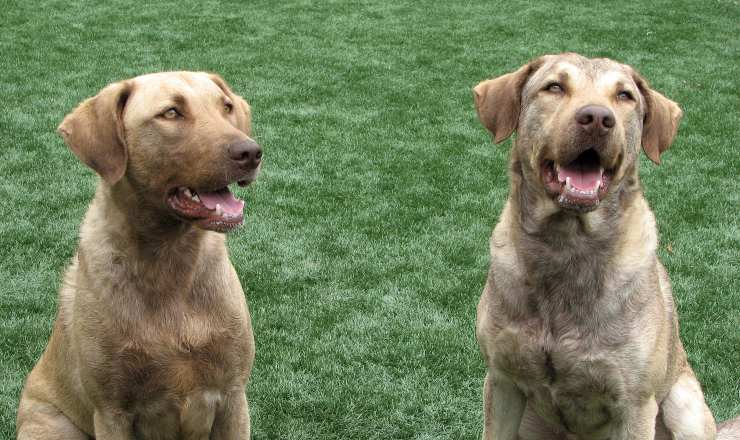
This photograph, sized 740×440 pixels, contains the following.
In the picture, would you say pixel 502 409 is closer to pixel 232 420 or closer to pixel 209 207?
pixel 232 420

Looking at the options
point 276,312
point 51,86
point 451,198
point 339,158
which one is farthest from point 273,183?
point 51,86

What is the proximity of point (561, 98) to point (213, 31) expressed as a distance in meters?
9.19

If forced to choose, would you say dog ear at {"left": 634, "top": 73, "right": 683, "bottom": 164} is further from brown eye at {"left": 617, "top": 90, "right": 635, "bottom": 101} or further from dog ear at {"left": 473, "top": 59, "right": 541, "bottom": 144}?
dog ear at {"left": 473, "top": 59, "right": 541, "bottom": 144}

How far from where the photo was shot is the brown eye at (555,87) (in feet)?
11.2

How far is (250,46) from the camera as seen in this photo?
37.0 feet

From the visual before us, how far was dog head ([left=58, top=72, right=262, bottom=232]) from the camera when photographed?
10.4 feet

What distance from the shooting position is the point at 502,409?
3.68 meters

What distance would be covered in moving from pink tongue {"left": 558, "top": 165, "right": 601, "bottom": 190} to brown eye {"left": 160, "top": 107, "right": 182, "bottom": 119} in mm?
1462

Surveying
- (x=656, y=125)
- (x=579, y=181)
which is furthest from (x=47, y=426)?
(x=656, y=125)

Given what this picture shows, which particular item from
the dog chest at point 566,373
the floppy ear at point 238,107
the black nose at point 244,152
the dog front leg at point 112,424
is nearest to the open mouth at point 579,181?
the dog chest at point 566,373

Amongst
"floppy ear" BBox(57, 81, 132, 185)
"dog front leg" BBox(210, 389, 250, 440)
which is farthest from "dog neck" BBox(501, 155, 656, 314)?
"floppy ear" BBox(57, 81, 132, 185)

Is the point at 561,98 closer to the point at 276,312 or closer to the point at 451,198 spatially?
the point at 276,312

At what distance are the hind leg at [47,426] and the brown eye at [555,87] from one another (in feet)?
7.91

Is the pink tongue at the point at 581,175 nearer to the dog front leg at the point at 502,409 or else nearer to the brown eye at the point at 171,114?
the dog front leg at the point at 502,409
